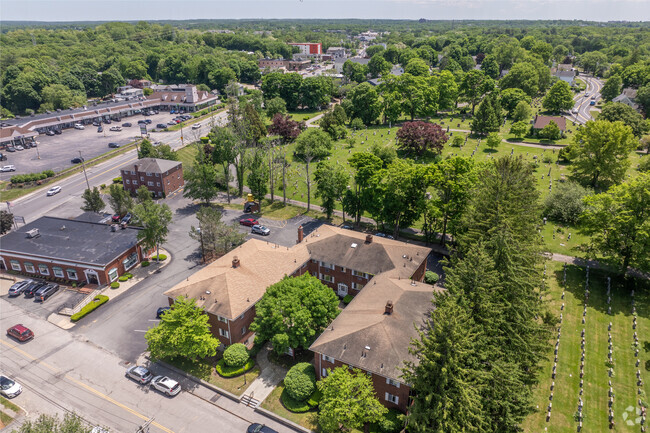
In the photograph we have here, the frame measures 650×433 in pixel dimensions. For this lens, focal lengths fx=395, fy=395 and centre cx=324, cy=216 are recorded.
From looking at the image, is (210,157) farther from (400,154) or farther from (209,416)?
(209,416)

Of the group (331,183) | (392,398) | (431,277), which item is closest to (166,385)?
(392,398)

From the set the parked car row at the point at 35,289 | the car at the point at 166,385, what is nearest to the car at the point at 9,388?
the car at the point at 166,385

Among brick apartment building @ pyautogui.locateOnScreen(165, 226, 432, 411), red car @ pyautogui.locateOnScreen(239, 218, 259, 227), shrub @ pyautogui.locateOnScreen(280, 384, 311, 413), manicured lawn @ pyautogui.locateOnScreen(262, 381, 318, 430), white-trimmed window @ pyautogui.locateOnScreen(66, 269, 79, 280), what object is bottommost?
manicured lawn @ pyautogui.locateOnScreen(262, 381, 318, 430)

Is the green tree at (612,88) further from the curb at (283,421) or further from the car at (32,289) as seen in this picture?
the car at (32,289)

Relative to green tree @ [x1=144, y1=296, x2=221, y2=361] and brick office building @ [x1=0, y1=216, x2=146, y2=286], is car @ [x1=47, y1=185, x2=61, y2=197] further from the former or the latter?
green tree @ [x1=144, y1=296, x2=221, y2=361]

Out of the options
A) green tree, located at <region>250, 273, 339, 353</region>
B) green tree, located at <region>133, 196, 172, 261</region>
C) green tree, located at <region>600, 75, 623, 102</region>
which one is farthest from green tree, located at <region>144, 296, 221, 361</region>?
green tree, located at <region>600, 75, 623, 102</region>
